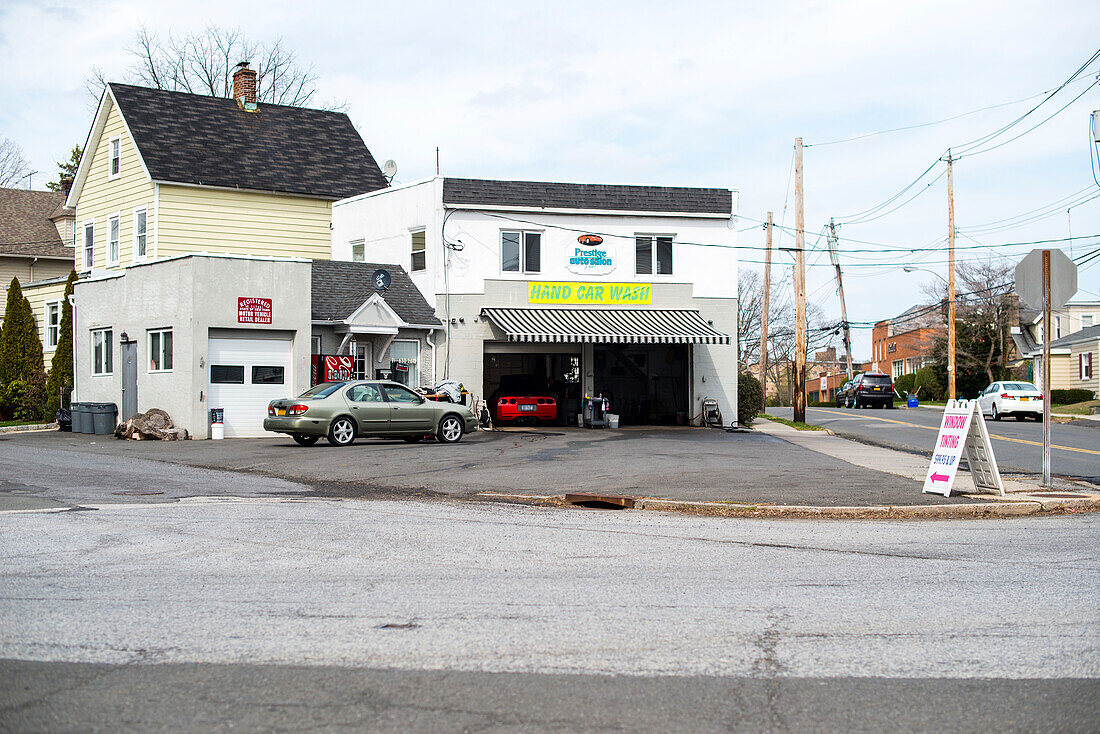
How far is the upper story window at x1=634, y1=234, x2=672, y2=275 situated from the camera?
30.1 m

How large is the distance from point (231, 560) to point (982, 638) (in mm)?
5538

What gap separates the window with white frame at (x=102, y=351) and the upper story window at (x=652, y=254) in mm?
15107

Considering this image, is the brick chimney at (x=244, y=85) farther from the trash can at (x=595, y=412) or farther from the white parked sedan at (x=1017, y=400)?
the white parked sedan at (x=1017, y=400)

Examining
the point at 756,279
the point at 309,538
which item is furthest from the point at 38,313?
the point at 756,279

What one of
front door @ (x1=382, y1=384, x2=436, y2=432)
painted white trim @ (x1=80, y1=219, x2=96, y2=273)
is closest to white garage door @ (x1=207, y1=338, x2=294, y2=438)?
front door @ (x1=382, y1=384, x2=436, y2=432)

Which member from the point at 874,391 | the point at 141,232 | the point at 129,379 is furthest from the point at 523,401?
the point at 874,391

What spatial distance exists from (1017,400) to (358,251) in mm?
25365

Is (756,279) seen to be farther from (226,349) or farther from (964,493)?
(964,493)

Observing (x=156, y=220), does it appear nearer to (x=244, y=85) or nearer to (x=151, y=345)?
(x=151, y=345)

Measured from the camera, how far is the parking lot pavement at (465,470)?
13273 mm

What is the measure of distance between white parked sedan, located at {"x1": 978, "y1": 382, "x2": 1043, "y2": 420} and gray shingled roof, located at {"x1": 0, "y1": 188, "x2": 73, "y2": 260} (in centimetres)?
3644

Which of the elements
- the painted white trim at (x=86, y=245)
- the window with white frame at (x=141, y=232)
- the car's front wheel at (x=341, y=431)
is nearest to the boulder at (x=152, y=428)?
the car's front wheel at (x=341, y=431)

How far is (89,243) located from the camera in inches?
1320

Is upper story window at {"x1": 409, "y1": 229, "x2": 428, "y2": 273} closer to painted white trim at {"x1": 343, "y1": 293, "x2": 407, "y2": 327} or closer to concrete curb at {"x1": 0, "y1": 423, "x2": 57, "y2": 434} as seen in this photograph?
painted white trim at {"x1": 343, "y1": 293, "x2": 407, "y2": 327}
